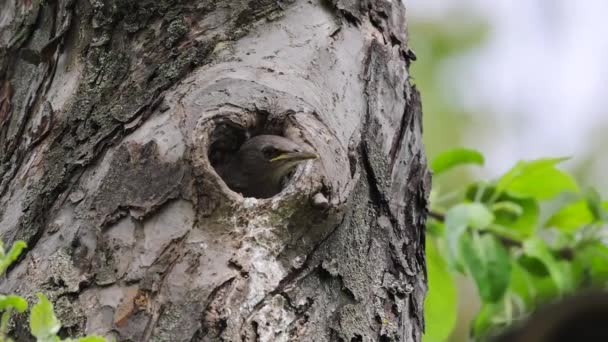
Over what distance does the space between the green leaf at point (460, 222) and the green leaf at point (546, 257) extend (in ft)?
0.80

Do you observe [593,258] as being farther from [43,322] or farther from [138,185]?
[43,322]

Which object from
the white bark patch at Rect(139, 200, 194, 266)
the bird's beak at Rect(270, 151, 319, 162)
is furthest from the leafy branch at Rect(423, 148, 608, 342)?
the white bark patch at Rect(139, 200, 194, 266)

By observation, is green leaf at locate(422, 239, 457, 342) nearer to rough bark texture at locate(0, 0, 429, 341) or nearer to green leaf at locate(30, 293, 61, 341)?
rough bark texture at locate(0, 0, 429, 341)

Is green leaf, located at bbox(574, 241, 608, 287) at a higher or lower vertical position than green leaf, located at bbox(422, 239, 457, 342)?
higher

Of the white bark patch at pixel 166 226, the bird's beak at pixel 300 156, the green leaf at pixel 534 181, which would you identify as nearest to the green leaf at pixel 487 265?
the green leaf at pixel 534 181

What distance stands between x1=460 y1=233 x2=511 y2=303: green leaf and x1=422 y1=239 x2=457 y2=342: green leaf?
14 cm

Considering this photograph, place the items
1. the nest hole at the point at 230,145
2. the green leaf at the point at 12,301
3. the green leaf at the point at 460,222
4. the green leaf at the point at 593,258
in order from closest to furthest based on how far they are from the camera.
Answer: the green leaf at the point at 12,301 < the nest hole at the point at 230,145 < the green leaf at the point at 460,222 < the green leaf at the point at 593,258

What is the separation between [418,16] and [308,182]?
484 centimetres

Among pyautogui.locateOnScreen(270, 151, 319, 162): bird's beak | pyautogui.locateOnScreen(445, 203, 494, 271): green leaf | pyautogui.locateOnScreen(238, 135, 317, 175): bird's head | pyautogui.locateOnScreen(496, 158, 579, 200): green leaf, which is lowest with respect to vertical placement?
pyautogui.locateOnScreen(270, 151, 319, 162): bird's beak

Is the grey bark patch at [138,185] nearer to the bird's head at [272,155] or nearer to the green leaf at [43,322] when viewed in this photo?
the bird's head at [272,155]

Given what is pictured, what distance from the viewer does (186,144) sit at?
1.85 m

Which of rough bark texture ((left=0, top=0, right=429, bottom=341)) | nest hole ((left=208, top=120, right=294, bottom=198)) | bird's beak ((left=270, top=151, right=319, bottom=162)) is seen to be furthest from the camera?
nest hole ((left=208, top=120, right=294, bottom=198))

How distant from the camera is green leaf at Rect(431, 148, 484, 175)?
295 centimetres

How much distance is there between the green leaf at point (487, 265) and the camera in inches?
106
